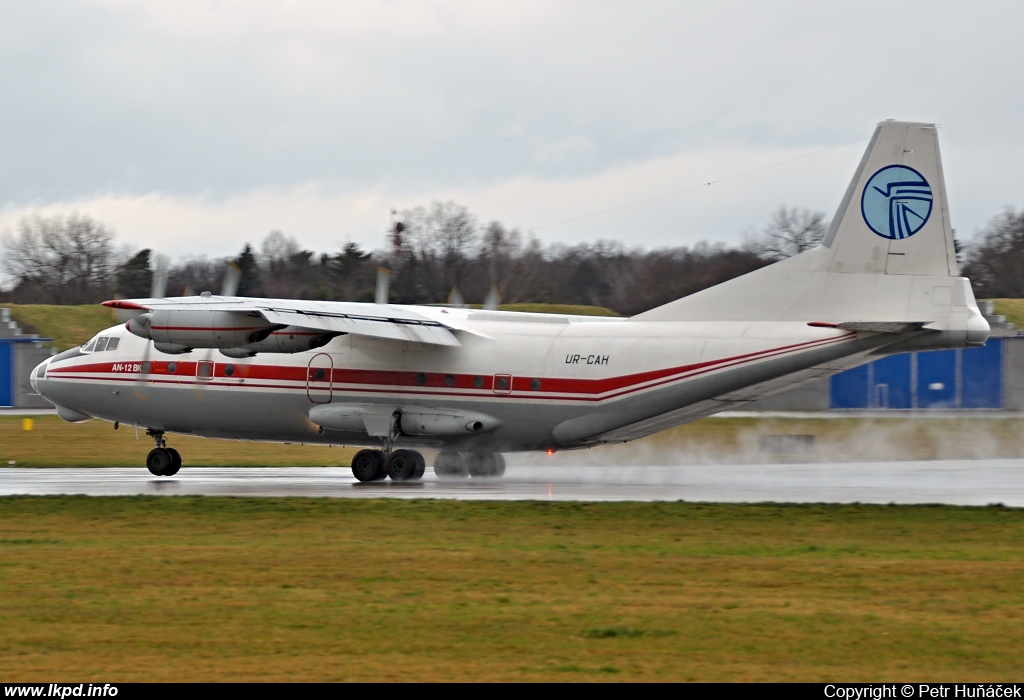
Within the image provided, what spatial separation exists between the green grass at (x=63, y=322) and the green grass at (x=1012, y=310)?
1764 inches

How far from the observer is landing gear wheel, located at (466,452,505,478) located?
24.7 metres

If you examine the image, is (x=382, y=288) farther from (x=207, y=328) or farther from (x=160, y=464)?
(x=160, y=464)

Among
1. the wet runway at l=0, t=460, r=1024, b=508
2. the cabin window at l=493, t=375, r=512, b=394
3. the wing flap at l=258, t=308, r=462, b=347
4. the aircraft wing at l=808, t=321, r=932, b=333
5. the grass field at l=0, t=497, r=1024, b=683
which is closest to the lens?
the grass field at l=0, t=497, r=1024, b=683

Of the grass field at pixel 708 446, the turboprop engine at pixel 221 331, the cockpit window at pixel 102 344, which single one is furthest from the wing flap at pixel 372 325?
the cockpit window at pixel 102 344

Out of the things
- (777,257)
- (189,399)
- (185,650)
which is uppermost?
(777,257)

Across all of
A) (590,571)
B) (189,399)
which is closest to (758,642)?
(590,571)

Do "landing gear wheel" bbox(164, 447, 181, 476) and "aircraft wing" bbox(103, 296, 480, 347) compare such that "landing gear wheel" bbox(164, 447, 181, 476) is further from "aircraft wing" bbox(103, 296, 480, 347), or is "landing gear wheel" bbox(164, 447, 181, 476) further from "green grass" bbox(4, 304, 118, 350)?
"green grass" bbox(4, 304, 118, 350)

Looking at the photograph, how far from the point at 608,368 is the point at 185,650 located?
1399cm

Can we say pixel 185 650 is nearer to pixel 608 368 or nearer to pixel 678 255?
pixel 608 368

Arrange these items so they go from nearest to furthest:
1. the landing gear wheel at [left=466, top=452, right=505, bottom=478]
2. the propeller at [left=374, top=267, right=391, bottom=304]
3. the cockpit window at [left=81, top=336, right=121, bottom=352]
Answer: the landing gear wheel at [left=466, top=452, right=505, bottom=478] < the cockpit window at [left=81, top=336, right=121, bottom=352] < the propeller at [left=374, top=267, right=391, bottom=304]

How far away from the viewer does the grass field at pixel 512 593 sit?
873cm

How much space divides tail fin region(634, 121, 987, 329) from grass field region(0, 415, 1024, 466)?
8.04 meters

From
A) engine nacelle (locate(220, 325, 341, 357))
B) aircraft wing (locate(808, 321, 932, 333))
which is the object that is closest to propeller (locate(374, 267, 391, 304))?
engine nacelle (locate(220, 325, 341, 357))
